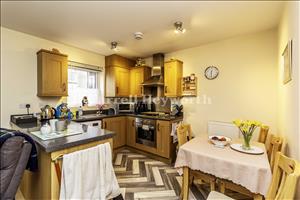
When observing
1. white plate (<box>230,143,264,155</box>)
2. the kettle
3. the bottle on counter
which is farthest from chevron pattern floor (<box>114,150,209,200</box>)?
the kettle

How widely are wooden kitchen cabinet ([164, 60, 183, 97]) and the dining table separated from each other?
1.53 m

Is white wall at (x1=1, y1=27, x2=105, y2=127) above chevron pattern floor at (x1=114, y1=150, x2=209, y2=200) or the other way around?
above

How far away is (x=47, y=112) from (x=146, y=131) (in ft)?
5.98

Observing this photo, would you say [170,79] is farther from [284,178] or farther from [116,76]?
[284,178]

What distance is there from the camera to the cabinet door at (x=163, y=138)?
283 centimetres

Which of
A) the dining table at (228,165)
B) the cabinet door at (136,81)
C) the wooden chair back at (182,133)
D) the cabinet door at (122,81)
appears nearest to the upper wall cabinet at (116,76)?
the cabinet door at (122,81)

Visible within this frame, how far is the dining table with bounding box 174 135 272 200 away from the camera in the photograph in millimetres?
1228

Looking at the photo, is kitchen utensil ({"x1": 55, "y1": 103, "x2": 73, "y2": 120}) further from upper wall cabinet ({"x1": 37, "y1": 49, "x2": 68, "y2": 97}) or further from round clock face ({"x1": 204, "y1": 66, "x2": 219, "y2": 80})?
round clock face ({"x1": 204, "y1": 66, "x2": 219, "y2": 80})

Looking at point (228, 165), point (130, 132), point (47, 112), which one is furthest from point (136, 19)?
point (130, 132)

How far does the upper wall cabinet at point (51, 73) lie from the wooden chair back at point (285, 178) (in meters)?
3.04

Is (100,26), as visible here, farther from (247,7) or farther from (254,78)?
(254,78)

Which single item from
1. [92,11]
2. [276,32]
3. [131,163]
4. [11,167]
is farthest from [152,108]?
[11,167]

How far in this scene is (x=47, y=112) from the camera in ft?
8.52

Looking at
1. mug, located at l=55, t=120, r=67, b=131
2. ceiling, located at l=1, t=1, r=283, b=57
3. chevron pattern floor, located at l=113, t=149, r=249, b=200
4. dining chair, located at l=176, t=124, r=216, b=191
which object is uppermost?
ceiling, located at l=1, t=1, r=283, b=57
